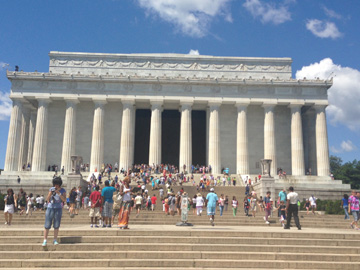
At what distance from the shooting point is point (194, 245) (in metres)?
13.8

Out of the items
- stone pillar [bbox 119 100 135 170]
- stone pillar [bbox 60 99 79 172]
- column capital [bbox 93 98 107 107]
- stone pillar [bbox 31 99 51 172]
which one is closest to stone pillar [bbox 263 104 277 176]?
stone pillar [bbox 119 100 135 170]

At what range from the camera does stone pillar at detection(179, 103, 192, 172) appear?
176 ft

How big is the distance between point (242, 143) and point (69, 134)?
24.6m

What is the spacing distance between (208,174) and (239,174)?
474 centimetres

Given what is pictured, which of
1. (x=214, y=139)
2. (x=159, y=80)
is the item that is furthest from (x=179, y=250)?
(x=159, y=80)

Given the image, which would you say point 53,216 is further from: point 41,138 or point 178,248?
point 41,138

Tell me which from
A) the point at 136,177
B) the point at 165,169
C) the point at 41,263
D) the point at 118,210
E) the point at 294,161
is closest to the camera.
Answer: the point at 41,263

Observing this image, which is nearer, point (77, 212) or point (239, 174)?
point (77, 212)

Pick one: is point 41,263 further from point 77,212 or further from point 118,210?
point 77,212

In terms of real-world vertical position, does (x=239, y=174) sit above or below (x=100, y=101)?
below

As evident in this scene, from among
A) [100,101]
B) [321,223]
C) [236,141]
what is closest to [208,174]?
[236,141]

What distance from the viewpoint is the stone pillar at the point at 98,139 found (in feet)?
177

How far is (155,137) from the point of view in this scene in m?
54.3

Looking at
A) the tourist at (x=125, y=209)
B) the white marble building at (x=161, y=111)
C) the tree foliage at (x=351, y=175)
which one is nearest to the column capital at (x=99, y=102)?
the white marble building at (x=161, y=111)
